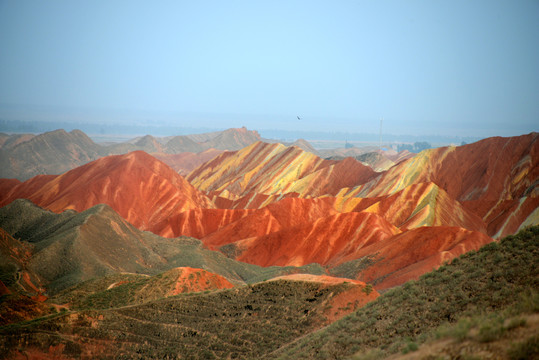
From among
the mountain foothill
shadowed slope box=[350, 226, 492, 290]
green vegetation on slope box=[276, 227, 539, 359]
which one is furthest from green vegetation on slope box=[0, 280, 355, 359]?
shadowed slope box=[350, 226, 492, 290]

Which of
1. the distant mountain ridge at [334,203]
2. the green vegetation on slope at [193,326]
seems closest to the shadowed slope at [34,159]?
the distant mountain ridge at [334,203]

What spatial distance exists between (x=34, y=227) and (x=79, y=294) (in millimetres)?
29991

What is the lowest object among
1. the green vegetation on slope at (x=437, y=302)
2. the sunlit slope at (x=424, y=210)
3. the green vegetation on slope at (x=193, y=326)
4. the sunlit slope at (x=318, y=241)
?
the sunlit slope at (x=318, y=241)

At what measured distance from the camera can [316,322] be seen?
24.4m

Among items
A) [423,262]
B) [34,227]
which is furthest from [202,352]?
[34,227]

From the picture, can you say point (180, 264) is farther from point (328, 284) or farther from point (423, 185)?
point (423, 185)

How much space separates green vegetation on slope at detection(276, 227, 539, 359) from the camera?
14.7 meters

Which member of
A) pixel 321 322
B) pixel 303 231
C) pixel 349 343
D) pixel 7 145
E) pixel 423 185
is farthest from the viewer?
pixel 7 145

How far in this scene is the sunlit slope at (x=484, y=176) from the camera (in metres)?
80.5

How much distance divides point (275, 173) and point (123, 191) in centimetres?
4520

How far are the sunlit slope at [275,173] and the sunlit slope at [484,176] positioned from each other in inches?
458

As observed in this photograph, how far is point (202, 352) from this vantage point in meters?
20.9

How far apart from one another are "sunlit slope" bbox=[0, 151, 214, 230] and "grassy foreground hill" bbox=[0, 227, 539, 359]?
231 feet

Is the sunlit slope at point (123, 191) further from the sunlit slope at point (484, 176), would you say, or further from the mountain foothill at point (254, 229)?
the sunlit slope at point (484, 176)
